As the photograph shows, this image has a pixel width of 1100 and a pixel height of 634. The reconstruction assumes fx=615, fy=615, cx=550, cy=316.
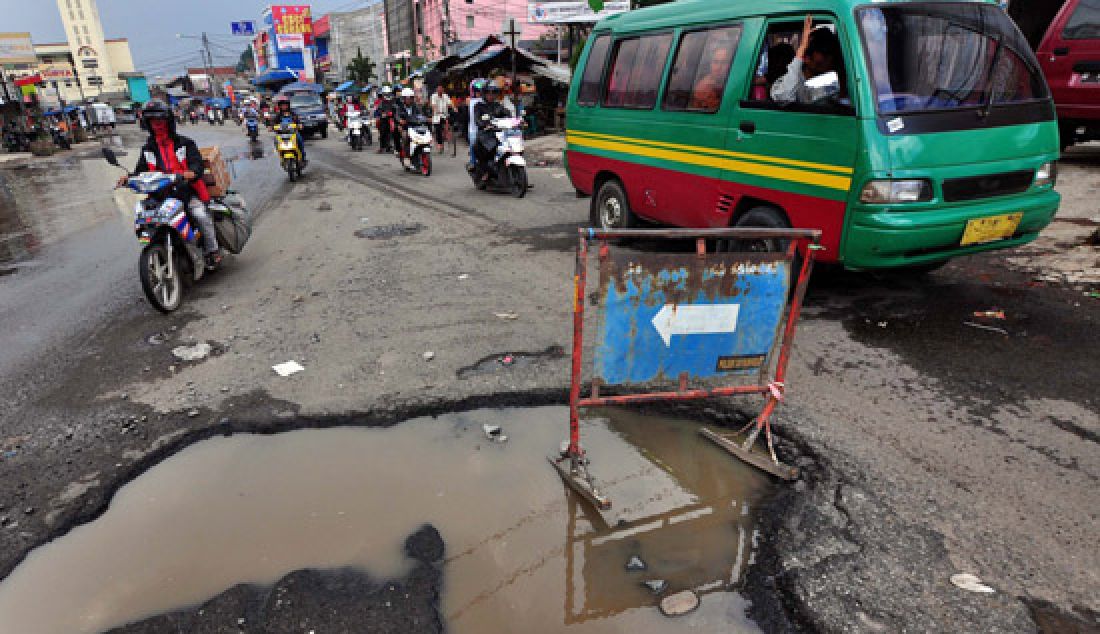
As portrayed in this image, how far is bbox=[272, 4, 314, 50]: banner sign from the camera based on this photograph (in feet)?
236

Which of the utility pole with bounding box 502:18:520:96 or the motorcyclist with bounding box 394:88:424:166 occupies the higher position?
the utility pole with bounding box 502:18:520:96

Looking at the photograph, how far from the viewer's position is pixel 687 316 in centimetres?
280

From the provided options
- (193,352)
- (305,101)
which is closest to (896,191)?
(193,352)

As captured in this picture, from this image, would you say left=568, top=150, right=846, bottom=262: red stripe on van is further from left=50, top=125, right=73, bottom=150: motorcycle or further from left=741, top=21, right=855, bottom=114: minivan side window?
left=50, top=125, right=73, bottom=150: motorcycle

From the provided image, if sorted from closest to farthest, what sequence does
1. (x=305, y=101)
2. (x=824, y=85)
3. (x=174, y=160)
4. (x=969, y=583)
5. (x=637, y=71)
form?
(x=969, y=583)
(x=824, y=85)
(x=174, y=160)
(x=637, y=71)
(x=305, y=101)

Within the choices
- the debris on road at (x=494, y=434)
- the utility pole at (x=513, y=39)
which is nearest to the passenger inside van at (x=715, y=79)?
the debris on road at (x=494, y=434)

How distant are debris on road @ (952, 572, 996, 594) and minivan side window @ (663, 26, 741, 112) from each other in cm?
366

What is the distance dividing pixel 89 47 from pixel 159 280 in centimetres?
9314

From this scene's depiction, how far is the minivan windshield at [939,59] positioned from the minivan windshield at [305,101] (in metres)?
24.2

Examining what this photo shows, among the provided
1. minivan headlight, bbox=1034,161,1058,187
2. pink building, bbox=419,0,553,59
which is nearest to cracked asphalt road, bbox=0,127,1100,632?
minivan headlight, bbox=1034,161,1058,187

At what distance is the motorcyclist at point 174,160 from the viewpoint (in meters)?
5.35

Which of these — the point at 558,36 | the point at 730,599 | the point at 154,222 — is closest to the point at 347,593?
the point at 730,599

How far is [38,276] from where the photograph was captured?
661 cm

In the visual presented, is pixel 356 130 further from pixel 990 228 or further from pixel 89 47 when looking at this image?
pixel 89 47
